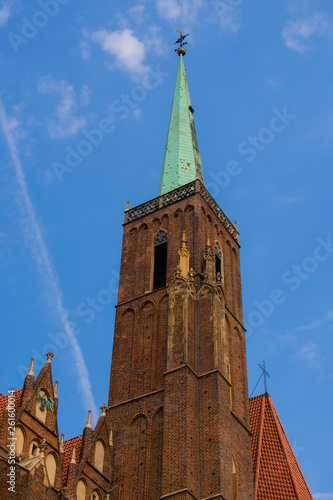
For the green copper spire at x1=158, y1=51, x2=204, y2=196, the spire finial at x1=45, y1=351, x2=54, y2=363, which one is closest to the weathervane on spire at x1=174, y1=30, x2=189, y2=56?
the green copper spire at x1=158, y1=51, x2=204, y2=196

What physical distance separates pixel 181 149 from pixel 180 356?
1604 cm

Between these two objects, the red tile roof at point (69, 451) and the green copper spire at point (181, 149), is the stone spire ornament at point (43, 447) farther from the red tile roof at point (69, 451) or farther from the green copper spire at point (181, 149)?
the green copper spire at point (181, 149)

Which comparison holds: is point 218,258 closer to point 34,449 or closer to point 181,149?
point 181,149

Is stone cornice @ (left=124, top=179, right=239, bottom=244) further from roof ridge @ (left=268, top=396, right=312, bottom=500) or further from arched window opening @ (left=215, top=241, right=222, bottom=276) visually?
roof ridge @ (left=268, top=396, right=312, bottom=500)

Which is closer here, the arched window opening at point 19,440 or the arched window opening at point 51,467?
the arched window opening at point 19,440

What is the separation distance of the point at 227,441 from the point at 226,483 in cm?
186

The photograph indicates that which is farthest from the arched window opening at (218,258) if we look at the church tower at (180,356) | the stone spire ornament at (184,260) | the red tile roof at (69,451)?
the red tile roof at (69,451)

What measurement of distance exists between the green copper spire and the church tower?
117mm

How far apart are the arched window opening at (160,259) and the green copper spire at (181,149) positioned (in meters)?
3.86

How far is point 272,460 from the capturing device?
39.4 m

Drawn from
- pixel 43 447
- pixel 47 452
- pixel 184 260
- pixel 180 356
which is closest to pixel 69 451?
pixel 47 452

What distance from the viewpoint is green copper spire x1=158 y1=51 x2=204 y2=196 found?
45.3 m

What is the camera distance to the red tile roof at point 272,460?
37812mm

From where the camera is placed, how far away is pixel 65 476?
31.7 metres
